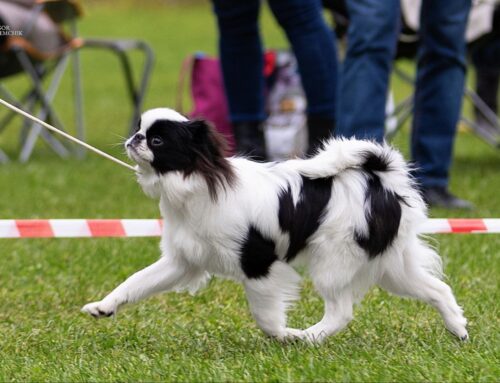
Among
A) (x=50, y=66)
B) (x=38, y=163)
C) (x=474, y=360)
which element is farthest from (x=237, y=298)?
(x=50, y=66)

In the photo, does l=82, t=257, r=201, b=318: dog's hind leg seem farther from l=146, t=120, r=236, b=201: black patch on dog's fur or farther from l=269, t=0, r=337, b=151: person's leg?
l=269, t=0, r=337, b=151: person's leg

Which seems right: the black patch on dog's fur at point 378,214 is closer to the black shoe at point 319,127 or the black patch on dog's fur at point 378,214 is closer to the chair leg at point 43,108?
the black shoe at point 319,127

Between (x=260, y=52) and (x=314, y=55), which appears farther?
(x=260, y=52)

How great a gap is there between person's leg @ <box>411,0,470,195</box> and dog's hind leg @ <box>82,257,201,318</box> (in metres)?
2.52

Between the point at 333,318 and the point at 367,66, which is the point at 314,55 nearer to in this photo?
the point at 367,66

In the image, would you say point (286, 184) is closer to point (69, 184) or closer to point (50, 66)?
point (69, 184)

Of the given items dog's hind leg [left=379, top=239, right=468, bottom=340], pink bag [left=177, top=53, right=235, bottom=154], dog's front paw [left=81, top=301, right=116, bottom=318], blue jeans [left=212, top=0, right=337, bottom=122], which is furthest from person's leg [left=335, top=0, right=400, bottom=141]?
pink bag [left=177, top=53, right=235, bottom=154]

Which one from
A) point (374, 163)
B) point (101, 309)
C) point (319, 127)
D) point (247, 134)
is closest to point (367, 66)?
point (319, 127)

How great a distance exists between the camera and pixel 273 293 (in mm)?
3186

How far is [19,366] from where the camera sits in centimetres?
313

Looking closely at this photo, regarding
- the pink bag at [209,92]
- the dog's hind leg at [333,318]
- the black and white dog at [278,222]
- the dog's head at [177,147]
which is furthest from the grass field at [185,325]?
the pink bag at [209,92]

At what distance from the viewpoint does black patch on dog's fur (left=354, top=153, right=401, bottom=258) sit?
10.5ft

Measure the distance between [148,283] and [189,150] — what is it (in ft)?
1.41

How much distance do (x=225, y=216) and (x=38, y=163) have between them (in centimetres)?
524
